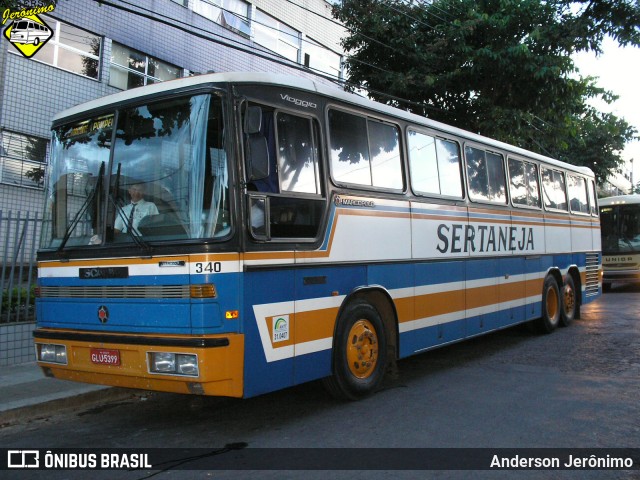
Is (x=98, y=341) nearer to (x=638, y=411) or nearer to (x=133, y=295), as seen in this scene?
(x=133, y=295)

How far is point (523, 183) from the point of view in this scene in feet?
32.6

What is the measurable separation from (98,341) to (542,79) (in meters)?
11.8

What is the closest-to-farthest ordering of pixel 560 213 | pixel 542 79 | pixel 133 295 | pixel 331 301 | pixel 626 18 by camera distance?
pixel 133 295 → pixel 331 301 → pixel 626 18 → pixel 560 213 → pixel 542 79

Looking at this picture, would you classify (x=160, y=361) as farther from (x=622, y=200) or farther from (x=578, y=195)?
(x=622, y=200)

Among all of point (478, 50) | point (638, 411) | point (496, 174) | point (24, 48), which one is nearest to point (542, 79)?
point (478, 50)

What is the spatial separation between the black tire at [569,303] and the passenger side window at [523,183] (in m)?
2.27

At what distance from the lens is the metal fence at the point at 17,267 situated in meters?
7.64

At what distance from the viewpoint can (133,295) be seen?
4.89 metres

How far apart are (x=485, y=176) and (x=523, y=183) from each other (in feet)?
5.17

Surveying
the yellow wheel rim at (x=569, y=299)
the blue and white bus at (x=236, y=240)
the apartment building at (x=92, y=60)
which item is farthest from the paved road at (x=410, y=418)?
the apartment building at (x=92, y=60)

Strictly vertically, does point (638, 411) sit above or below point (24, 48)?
below

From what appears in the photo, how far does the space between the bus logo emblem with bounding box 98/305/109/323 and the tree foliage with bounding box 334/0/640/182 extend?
851 cm

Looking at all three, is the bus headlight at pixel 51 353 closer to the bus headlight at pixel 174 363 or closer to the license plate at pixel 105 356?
the license plate at pixel 105 356

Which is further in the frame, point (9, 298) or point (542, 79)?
point (542, 79)
